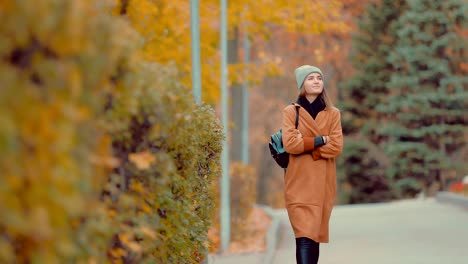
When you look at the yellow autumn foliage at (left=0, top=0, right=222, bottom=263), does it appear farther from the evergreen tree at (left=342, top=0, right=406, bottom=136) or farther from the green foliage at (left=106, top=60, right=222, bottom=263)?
the evergreen tree at (left=342, top=0, right=406, bottom=136)

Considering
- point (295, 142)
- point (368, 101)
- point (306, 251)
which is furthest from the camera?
point (368, 101)

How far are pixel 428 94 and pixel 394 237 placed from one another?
14.6 m

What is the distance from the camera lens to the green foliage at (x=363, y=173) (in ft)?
114

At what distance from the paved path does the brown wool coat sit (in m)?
3.71

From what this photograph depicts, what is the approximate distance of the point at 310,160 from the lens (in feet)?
31.0

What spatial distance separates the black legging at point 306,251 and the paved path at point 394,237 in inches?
146

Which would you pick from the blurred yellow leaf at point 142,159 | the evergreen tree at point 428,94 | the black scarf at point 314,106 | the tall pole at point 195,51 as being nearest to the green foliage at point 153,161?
the blurred yellow leaf at point 142,159

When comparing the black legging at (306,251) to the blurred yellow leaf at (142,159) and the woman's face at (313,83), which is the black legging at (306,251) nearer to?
the woman's face at (313,83)

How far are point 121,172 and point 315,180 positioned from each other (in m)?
4.09

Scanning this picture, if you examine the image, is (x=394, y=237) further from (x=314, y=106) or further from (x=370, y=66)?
(x=370, y=66)

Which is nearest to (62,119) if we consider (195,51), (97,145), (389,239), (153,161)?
(97,145)

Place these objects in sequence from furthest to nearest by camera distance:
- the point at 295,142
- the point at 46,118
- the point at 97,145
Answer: the point at 295,142
the point at 97,145
the point at 46,118

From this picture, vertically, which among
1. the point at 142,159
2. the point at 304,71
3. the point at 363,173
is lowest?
the point at 363,173

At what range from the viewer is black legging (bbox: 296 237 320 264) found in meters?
9.29
